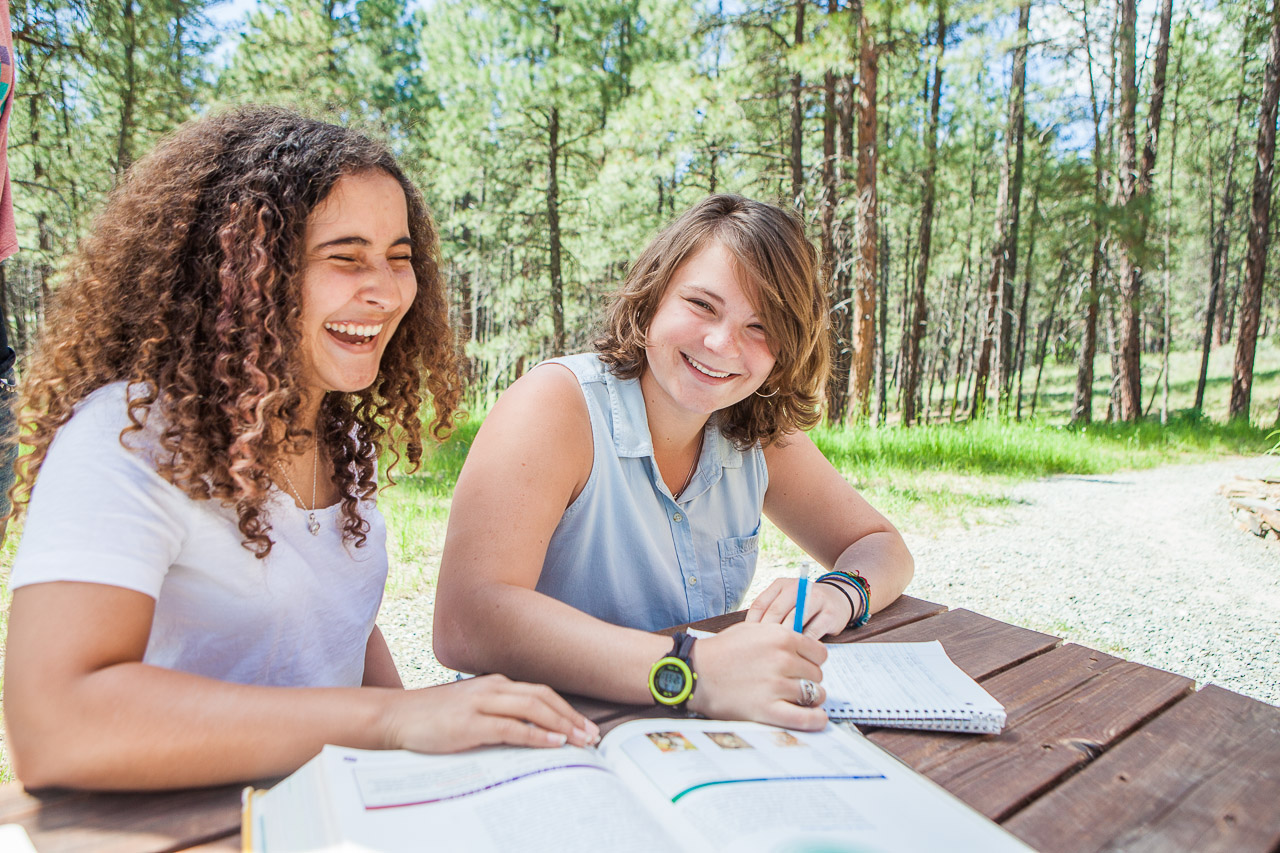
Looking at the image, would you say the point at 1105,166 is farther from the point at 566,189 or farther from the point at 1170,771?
the point at 1170,771

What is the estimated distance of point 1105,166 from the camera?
11172mm

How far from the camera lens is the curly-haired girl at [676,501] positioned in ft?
3.90

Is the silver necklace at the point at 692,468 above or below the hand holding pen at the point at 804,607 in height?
above

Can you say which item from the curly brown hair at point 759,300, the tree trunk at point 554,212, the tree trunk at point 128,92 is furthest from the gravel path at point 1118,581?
the tree trunk at point 554,212

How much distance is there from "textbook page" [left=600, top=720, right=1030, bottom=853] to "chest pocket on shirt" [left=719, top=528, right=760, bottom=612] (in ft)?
2.45

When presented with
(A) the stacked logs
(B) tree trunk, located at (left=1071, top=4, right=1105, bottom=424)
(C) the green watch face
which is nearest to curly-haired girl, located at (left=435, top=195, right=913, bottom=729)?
(C) the green watch face

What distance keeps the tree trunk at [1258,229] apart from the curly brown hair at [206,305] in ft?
40.4

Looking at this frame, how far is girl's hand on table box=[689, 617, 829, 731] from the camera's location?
1103 mm

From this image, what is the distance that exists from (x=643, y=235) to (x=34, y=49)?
8483 millimetres

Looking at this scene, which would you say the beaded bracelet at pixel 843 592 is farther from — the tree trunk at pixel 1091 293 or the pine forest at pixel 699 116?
the tree trunk at pixel 1091 293

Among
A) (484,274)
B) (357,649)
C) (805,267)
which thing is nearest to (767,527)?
(805,267)

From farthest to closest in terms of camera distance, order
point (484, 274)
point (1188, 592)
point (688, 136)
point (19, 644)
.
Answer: point (484, 274)
point (688, 136)
point (1188, 592)
point (19, 644)

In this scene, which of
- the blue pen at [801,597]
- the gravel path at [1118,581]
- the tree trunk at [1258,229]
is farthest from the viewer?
the tree trunk at [1258,229]

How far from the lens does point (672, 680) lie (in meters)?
1.17
